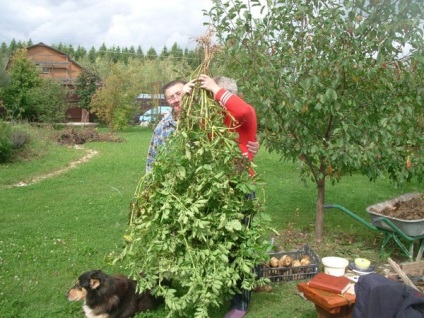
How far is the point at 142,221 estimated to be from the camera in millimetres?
3559

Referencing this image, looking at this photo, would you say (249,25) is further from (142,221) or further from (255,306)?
(255,306)

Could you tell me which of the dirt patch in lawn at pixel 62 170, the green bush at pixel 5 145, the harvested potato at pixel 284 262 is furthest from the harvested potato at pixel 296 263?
the green bush at pixel 5 145

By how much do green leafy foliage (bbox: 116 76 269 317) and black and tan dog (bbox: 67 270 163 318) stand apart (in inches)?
13.5

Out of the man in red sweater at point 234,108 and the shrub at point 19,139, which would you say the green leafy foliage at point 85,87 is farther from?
the man in red sweater at point 234,108

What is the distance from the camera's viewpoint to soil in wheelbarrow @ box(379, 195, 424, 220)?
5.17 meters

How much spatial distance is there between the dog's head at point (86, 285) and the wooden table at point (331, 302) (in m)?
1.72

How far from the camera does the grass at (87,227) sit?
4.31 m

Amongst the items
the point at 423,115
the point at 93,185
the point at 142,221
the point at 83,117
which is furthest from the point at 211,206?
the point at 83,117

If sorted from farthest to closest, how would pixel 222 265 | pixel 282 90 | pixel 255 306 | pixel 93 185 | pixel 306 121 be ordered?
pixel 93 185 → pixel 306 121 → pixel 282 90 → pixel 255 306 → pixel 222 265

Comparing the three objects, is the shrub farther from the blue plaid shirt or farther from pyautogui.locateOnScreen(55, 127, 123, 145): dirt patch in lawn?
the blue plaid shirt

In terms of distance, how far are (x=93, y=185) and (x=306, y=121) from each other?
6128 mm

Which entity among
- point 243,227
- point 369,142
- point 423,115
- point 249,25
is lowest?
point 243,227

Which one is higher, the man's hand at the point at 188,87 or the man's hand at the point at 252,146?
the man's hand at the point at 188,87

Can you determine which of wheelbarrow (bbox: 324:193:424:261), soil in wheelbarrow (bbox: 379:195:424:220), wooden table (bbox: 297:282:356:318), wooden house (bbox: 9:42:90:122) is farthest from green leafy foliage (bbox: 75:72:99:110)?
wooden table (bbox: 297:282:356:318)
